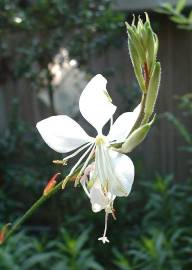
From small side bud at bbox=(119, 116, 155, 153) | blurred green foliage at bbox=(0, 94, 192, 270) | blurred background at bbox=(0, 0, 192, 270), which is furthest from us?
blurred background at bbox=(0, 0, 192, 270)

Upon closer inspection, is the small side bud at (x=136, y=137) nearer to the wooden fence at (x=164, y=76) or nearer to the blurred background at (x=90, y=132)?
the blurred background at (x=90, y=132)

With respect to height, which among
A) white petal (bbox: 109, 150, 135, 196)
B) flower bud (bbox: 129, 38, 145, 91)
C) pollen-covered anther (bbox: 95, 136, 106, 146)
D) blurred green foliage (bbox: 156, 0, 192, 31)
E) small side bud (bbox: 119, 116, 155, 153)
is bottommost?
white petal (bbox: 109, 150, 135, 196)

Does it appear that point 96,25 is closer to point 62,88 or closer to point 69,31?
point 69,31

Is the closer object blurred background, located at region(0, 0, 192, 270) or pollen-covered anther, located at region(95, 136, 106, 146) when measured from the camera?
pollen-covered anther, located at region(95, 136, 106, 146)

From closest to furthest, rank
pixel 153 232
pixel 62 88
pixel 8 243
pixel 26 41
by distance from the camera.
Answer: pixel 8 243
pixel 153 232
pixel 26 41
pixel 62 88

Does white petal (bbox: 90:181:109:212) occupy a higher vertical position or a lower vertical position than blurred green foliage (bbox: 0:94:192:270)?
higher

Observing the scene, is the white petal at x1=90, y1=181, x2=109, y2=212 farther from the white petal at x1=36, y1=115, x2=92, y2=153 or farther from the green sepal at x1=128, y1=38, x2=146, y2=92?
the green sepal at x1=128, y1=38, x2=146, y2=92

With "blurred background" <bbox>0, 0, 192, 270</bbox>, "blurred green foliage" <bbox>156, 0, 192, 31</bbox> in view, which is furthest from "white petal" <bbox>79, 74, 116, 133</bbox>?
"blurred background" <bbox>0, 0, 192, 270</bbox>

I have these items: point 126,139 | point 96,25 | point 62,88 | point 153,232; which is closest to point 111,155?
point 126,139

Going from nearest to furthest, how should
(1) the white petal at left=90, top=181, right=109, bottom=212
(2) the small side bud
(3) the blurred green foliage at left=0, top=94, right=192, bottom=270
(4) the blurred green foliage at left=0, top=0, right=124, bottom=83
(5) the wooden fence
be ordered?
(2) the small side bud
(1) the white petal at left=90, top=181, right=109, bottom=212
(3) the blurred green foliage at left=0, top=94, right=192, bottom=270
(4) the blurred green foliage at left=0, top=0, right=124, bottom=83
(5) the wooden fence
